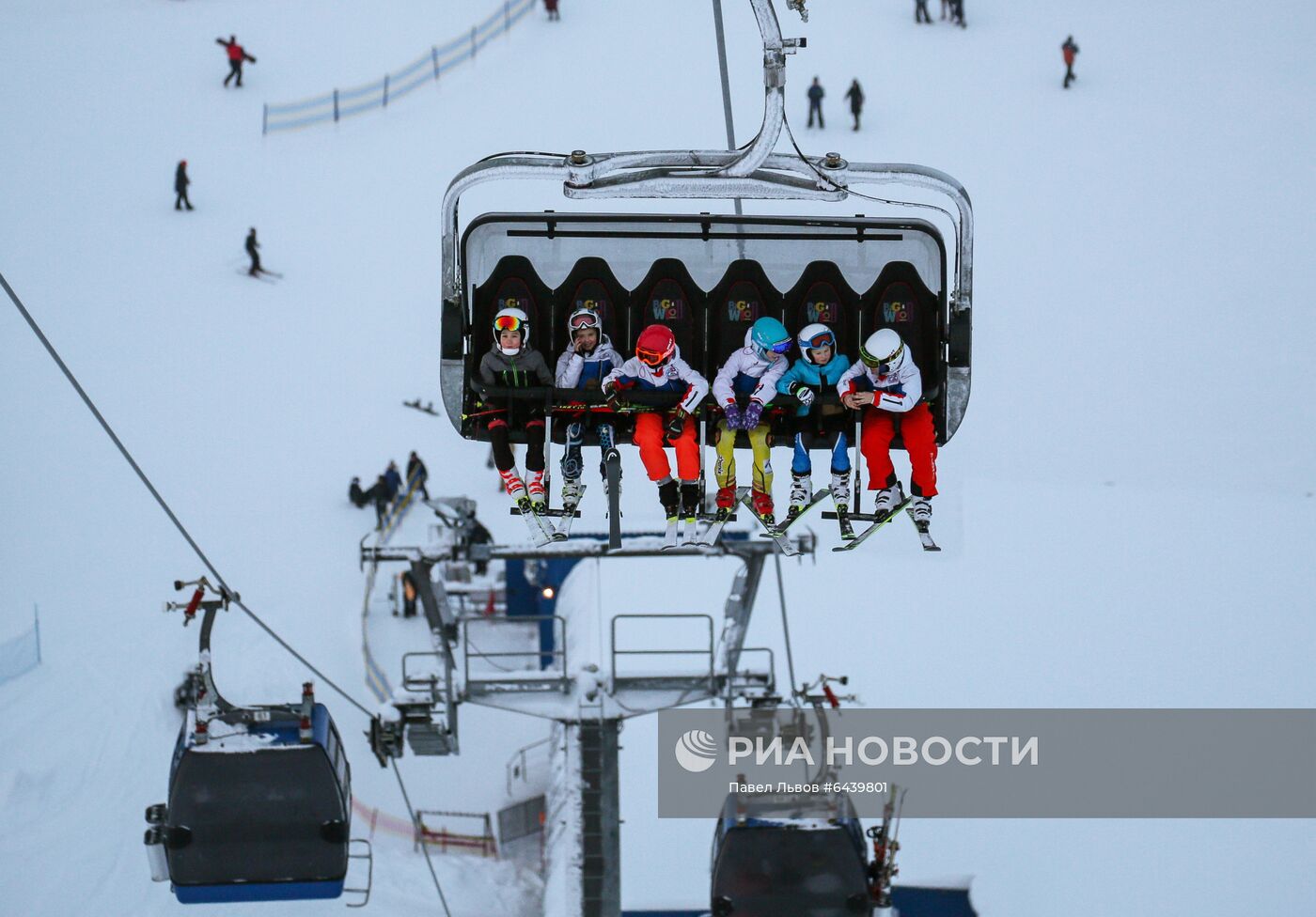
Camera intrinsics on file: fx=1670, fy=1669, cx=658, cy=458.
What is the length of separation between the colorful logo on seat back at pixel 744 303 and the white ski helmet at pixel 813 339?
0.70 m

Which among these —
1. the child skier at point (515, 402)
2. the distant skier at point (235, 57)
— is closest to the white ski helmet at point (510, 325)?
the child skier at point (515, 402)

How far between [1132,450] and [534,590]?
7.11m

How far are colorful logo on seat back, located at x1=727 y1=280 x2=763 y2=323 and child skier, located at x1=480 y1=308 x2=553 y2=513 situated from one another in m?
1.05

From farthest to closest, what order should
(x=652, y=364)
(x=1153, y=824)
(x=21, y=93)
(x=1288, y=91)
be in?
(x=21, y=93)
(x=1288, y=91)
(x=1153, y=824)
(x=652, y=364)

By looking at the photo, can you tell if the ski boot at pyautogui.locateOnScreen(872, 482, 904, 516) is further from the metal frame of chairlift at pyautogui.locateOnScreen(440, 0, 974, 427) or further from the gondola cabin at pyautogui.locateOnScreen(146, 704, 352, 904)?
the gondola cabin at pyautogui.locateOnScreen(146, 704, 352, 904)

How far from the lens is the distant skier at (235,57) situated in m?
27.9

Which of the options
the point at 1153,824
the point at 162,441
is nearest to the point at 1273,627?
Result: the point at 1153,824

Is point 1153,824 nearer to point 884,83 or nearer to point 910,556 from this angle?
point 910,556

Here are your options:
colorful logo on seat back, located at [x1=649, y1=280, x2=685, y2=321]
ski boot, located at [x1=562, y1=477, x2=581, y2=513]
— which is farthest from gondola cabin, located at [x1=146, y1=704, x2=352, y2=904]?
colorful logo on seat back, located at [x1=649, y1=280, x2=685, y2=321]

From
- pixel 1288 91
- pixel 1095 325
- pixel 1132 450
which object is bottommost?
pixel 1132 450

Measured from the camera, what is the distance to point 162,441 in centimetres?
1927

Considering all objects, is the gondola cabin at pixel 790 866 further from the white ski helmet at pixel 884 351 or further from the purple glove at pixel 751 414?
the white ski helmet at pixel 884 351

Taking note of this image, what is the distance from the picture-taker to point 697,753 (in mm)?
13969

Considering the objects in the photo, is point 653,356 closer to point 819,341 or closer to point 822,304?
point 819,341
